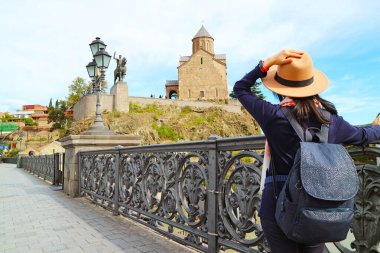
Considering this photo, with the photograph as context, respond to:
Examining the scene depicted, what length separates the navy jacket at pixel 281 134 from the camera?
1.77 metres

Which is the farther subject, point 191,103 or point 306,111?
point 191,103

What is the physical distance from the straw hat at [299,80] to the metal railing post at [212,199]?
5.57 feet

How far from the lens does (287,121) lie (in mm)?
1761

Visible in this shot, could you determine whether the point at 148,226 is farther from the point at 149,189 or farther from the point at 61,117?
the point at 61,117

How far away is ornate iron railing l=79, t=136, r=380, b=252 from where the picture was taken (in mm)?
2131

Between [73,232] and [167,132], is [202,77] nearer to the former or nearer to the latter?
[167,132]

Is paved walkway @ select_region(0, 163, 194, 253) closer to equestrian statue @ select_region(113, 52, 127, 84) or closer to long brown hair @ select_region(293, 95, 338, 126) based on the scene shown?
long brown hair @ select_region(293, 95, 338, 126)

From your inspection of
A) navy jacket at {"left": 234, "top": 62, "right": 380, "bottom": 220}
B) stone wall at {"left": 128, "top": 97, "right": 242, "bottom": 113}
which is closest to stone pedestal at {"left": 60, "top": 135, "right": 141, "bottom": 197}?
navy jacket at {"left": 234, "top": 62, "right": 380, "bottom": 220}

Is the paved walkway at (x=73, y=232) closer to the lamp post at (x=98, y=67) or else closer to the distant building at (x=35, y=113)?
the lamp post at (x=98, y=67)

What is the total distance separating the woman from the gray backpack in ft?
0.57

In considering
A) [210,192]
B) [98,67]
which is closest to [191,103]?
[98,67]

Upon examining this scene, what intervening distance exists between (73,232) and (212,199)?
259cm

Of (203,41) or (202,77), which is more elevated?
(203,41)

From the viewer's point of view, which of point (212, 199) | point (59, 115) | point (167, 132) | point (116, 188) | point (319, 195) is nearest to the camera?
point (319, 195)
